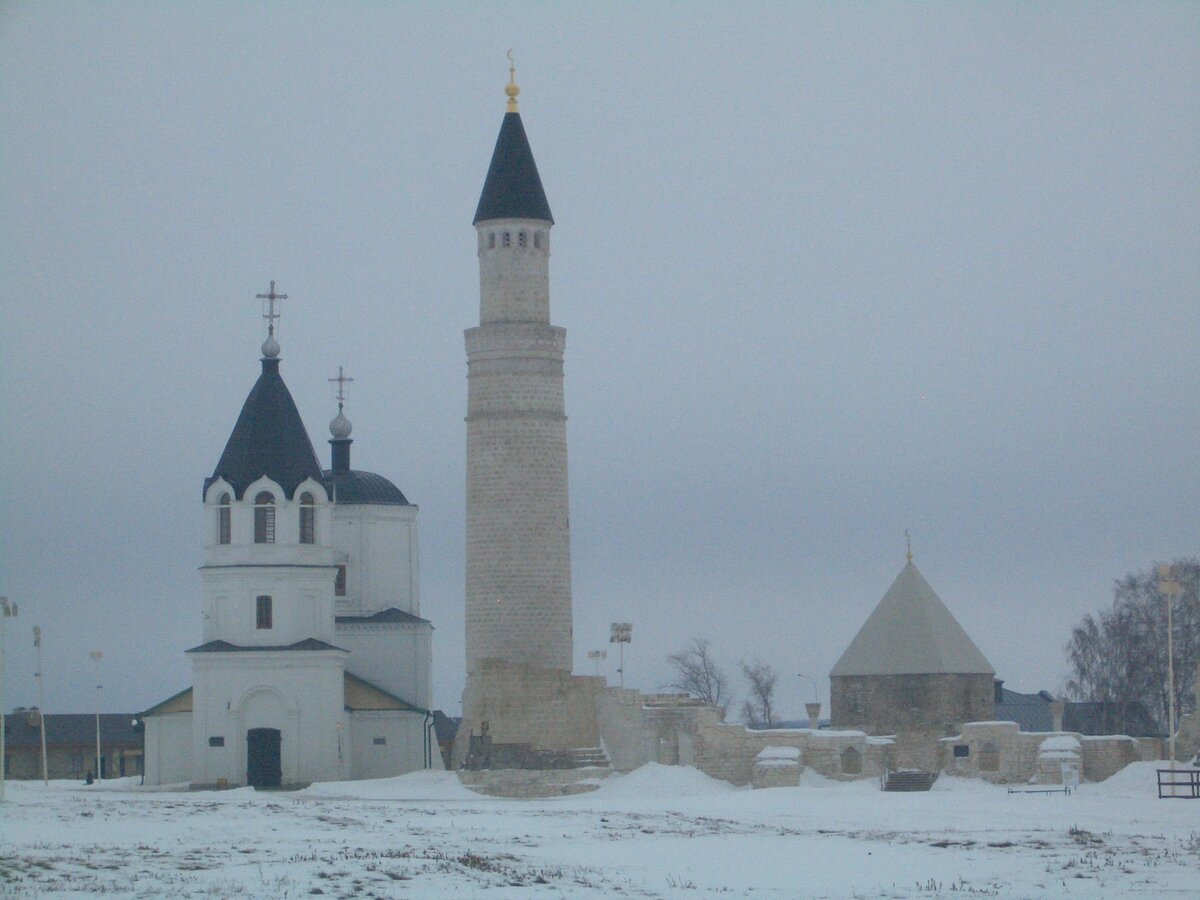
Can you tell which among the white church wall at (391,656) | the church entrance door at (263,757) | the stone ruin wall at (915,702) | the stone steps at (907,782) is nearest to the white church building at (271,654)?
the church entrance door at (263,757)

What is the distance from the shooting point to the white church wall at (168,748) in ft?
163

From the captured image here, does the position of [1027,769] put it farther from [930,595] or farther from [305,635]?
[305,635]

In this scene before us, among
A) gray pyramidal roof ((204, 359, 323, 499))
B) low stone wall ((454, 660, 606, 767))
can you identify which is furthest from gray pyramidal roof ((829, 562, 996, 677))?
gray pyramidal roof ((204, 359, 323, 499))

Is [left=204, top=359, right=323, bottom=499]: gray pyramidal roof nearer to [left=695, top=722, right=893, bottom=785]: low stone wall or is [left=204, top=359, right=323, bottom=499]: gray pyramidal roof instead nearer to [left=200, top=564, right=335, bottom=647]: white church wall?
[left=200, top=564, right=335, bottom=647]: white church wall

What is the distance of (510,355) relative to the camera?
162 feet

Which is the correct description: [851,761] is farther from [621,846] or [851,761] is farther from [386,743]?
[621,846]

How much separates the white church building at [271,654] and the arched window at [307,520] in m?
0.03

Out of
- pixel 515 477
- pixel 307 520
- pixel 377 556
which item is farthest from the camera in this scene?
pixel 377 556

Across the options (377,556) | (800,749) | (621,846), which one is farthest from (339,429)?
(621,846)

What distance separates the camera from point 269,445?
166 ft

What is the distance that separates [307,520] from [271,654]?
3579 mm

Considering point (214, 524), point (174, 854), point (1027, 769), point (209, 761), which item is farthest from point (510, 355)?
point (174, 854)

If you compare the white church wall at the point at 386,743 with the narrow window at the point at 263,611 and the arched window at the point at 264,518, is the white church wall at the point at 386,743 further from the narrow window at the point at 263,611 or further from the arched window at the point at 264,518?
the arched window at the point at 264,518

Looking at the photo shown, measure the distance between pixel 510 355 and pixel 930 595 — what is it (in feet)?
39.7
